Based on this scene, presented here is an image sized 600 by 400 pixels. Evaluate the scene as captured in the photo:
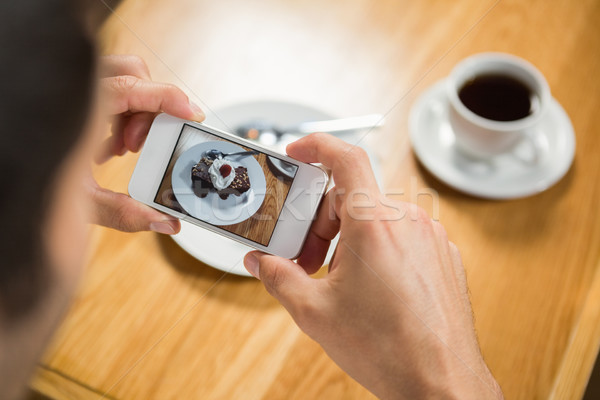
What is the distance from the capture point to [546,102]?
58 centimetres

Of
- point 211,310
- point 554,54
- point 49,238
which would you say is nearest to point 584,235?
point 554,54

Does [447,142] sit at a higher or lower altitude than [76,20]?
higher

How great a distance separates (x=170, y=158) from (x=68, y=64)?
1.28 feet

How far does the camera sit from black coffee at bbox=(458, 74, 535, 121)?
2.02ft

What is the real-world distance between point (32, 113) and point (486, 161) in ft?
1.93

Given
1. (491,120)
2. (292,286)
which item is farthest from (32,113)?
(491,120)

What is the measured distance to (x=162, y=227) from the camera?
1.80ft

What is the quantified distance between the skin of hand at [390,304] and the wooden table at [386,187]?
0.09 m

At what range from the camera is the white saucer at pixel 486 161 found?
612mm

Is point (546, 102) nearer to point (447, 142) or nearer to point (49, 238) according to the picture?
point (447, 142)

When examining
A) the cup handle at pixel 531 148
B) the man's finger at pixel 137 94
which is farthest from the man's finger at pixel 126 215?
the cup handle at pixel 531 148

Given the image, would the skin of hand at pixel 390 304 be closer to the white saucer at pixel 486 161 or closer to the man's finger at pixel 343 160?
the man's finger at pixel 343 160

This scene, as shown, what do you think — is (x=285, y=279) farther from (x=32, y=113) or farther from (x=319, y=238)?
(x=32, y=113)

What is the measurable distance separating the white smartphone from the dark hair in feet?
1.20
